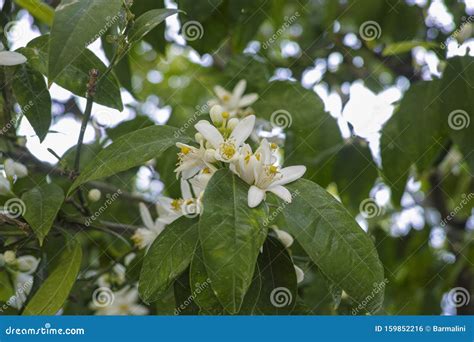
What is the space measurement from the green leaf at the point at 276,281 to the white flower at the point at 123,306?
0.72 m

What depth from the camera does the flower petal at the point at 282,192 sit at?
1272mm

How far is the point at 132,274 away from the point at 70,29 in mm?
791

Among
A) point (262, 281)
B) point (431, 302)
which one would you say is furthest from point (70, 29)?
point (431, 302)

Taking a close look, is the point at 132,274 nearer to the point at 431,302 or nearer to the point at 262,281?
the point at 262,281

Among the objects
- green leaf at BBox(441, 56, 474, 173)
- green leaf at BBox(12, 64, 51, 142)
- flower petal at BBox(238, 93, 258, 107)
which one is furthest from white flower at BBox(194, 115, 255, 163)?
flower petal at BBox(238, 93, 258, 107)

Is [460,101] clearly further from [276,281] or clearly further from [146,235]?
[146,235]

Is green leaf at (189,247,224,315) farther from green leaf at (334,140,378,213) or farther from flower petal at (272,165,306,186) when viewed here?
green leaf at (334,140,378,213)

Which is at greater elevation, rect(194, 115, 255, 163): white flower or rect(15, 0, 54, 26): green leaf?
rect(194, 115, 255, 163): white flower

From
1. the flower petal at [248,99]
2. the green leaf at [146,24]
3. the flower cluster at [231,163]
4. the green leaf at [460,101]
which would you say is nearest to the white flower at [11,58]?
the green leaf at [146,24]

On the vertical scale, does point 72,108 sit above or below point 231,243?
below

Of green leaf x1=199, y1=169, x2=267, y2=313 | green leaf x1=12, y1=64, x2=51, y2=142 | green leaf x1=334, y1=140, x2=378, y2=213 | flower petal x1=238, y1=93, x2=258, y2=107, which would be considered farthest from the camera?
flower petal x1=238, y1=93, x2=258, y2=107

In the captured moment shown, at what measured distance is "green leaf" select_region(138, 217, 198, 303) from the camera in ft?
4.25

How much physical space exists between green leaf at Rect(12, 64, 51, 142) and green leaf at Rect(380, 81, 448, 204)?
2.77ft

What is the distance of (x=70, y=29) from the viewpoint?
Result: 3.80 ft
